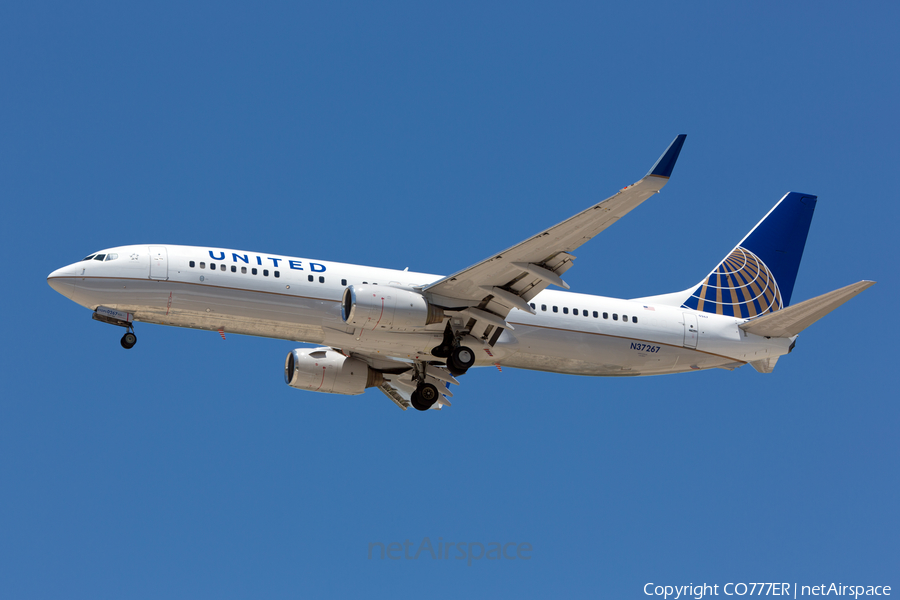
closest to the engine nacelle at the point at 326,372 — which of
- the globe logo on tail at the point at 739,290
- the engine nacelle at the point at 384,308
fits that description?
the engine nacelle at the point at 384,308

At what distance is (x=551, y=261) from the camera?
2909 cm

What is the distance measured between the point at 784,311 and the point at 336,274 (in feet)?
50.8

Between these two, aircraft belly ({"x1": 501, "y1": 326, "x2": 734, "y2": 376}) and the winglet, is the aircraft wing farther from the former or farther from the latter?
aircraft belly ({"x1": 501, "y1": 326, "x2": 734, "y2": 376})

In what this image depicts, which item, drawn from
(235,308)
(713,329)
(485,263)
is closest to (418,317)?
(485,263)

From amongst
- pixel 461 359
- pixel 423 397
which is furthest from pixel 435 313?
pixel 423 397

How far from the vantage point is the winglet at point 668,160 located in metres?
24.2

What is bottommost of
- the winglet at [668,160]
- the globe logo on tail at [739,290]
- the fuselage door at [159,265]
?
the fuselage door at [159,265]

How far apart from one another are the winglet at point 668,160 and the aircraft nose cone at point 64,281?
1794 cm

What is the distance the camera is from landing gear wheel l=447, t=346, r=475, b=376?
32.1 meters

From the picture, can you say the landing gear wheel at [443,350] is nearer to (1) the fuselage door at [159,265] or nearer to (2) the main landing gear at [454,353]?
(2) the main landing gear at [454,353]

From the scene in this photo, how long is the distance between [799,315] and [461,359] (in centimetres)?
1182

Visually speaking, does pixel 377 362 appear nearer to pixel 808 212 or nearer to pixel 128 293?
pixel 128 293

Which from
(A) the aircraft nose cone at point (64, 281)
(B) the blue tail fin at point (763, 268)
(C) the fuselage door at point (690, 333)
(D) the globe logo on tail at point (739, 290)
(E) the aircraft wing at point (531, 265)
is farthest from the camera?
(B) the blue tail fin at point (763, 268)

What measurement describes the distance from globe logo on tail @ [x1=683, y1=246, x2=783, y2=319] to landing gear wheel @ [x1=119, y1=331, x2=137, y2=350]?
64.9ft
